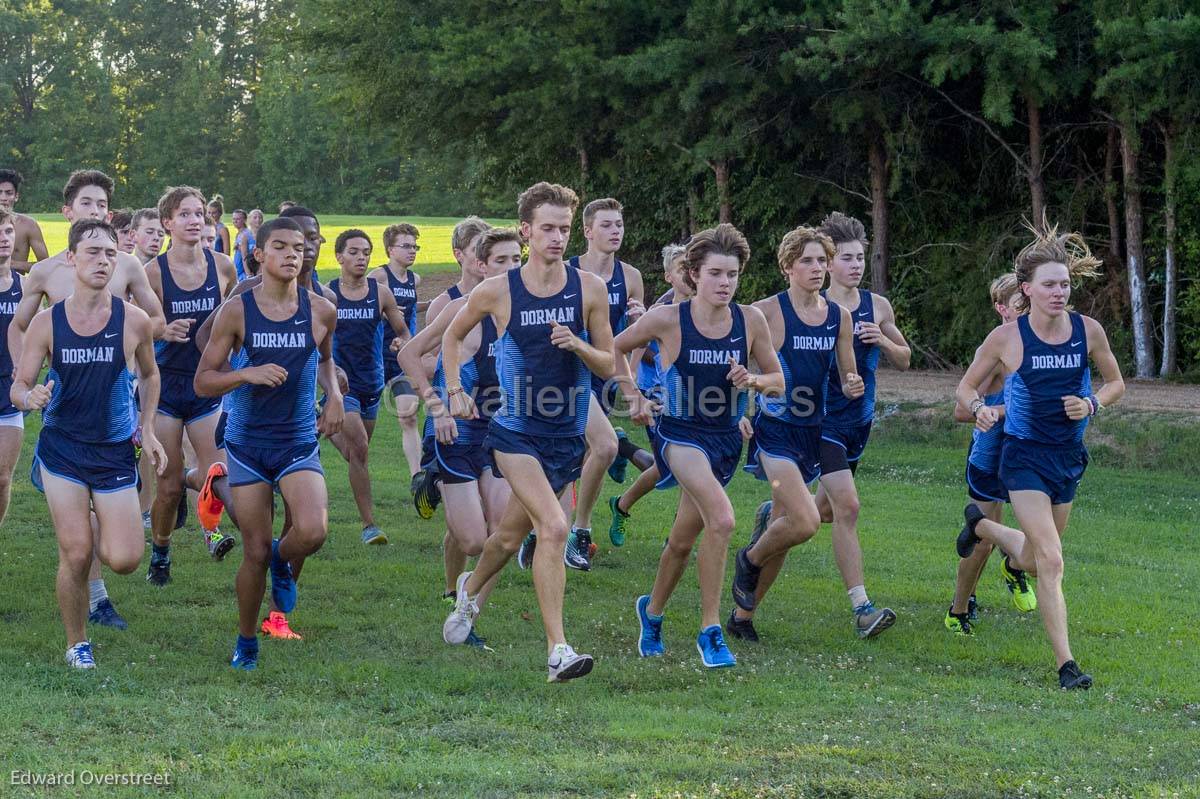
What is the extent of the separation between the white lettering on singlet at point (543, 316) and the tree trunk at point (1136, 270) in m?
11.8

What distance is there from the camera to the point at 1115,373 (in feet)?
26.8

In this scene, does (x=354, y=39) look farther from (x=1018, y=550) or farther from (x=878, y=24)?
(x=1018, y=550)

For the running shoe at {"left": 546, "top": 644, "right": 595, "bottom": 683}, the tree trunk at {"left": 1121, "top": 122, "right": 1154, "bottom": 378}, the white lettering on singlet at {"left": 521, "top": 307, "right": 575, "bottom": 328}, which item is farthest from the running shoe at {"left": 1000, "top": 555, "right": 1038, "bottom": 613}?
the tree trunk at {"left": 1121, "top": 122, "right": 1154, "bottom": 378}

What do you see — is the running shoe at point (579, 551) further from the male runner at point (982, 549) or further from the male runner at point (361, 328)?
the male runner at point (982, 549)

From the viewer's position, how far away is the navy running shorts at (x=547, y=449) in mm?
7395

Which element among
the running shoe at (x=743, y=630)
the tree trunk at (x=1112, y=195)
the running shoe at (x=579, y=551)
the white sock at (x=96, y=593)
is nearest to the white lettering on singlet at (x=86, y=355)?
the white sock at (x=96, y=593)

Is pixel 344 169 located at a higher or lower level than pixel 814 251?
higher

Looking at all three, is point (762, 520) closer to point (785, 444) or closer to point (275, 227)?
point (785, 444)

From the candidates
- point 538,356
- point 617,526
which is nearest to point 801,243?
point 538,356

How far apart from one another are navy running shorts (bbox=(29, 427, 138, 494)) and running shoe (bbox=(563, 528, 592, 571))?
3.56m

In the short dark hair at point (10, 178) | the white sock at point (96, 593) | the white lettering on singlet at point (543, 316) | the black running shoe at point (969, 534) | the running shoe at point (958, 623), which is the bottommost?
the running shoe at point (958, 623)

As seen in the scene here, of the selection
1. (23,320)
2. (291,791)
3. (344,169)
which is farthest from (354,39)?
Result: (344,169)

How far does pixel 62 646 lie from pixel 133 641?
0.36m

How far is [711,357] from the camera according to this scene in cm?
777
